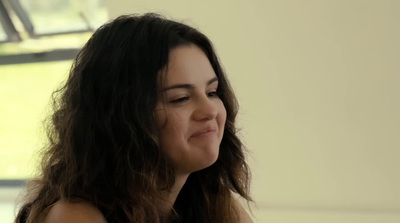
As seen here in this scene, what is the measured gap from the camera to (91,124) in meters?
1.13

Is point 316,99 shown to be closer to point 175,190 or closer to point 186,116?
point 175,190

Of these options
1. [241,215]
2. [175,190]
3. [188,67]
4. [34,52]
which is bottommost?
[241,215]

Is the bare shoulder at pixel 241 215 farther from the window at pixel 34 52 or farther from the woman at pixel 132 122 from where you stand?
the window at pixel 34 52

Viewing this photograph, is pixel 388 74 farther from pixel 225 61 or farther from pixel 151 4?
pixel 151 4

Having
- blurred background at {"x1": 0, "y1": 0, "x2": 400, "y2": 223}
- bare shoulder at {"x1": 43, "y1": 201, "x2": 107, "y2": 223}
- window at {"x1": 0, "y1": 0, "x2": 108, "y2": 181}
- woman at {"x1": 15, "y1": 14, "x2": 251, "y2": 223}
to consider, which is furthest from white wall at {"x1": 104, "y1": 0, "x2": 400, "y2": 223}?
bare shoulder at {"x1": 43, "y1": 201, "x2": 107, "y2": 223}

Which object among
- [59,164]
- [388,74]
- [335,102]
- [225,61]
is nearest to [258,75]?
[225,61]

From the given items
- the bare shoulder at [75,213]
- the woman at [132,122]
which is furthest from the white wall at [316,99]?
the bare shoulder at [75,213]

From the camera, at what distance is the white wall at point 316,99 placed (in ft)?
6.69

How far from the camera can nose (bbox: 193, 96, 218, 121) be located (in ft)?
3.66

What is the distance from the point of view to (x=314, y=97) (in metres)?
2.12

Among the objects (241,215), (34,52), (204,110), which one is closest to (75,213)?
(204,110)

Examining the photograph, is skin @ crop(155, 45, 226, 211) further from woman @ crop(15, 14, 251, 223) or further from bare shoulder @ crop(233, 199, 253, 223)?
bare shoulder @ crop(233, 199, 253, 223)

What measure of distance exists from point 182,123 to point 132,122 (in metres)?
0.10

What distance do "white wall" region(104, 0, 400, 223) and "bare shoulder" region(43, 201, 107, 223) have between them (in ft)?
3.84
